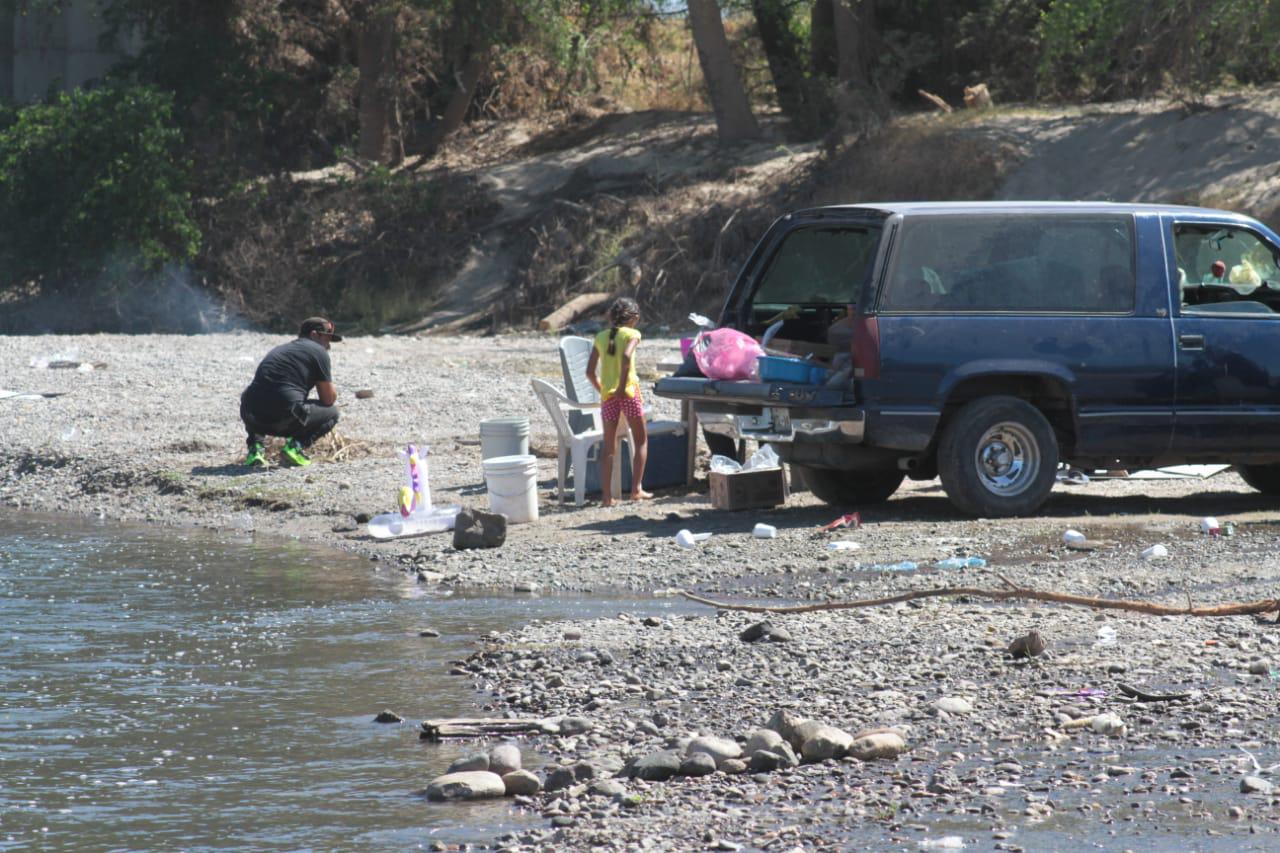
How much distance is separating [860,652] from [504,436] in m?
5.07

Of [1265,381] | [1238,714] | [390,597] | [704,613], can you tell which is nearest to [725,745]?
[1238,714]

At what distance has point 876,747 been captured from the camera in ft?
19.8

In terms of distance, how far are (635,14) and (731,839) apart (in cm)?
2913

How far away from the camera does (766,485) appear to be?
1163 centimetres

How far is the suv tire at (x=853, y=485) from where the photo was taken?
1188 centimetres

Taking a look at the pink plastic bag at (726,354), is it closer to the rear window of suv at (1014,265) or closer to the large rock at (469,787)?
the rear window of suv at (1014,265)

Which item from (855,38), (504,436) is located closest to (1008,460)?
(504,436)

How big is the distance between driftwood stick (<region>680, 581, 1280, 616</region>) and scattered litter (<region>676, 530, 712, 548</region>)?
1.41 m

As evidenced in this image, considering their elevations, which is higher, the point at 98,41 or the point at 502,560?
the point at 98,41

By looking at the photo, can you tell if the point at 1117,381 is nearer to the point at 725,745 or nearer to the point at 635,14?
the point at 725,745

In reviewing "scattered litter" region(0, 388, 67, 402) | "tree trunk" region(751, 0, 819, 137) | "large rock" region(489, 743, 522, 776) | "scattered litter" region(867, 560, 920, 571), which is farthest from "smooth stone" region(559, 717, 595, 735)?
"tree trunk" region(751, 0, 819, 137)

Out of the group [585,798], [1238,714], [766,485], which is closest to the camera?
[585,798]

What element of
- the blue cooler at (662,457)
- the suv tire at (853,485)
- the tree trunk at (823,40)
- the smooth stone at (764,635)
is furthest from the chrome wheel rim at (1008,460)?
the tree trunk at (823,40)

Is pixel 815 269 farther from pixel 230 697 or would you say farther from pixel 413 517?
pixel 230 697
